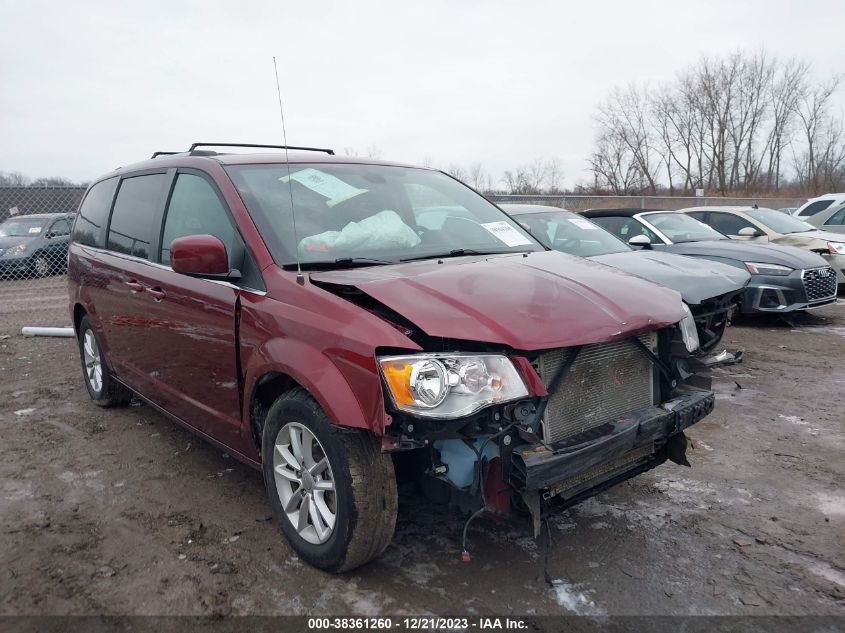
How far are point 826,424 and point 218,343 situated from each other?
4.08 metres

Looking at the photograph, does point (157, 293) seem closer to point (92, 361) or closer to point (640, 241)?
point (92, 361)

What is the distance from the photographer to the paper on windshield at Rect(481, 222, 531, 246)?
381 centimetres

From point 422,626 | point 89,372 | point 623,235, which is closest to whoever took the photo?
point 422,626

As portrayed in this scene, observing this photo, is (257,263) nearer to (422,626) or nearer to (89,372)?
(422,626)

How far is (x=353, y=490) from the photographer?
256cm

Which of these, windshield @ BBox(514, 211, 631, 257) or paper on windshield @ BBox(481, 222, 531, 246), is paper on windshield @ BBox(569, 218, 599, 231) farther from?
paper on windshield @ BBox(481, 222, 531, 246)

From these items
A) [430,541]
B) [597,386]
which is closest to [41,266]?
[430,541]

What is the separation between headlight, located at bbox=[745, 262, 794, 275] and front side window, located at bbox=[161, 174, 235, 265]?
665 centimetres

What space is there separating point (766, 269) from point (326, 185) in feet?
20.6

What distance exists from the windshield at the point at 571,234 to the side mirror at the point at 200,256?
4446 mm

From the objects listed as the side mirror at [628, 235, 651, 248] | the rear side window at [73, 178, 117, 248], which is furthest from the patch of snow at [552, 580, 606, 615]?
the side mirror at [628, 235, 651, 248]

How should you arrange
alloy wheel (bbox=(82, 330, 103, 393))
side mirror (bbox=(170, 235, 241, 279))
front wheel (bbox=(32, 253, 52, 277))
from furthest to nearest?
1. front wheel (bbox=(32, 253, 52, 277))
2. alloy wheel (bbox=(82, 330, 103, 393))
3. side mirror (bbox=(170, 235, 241, 279))

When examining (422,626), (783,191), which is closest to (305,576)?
(422,626)

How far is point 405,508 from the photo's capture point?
135 inches
